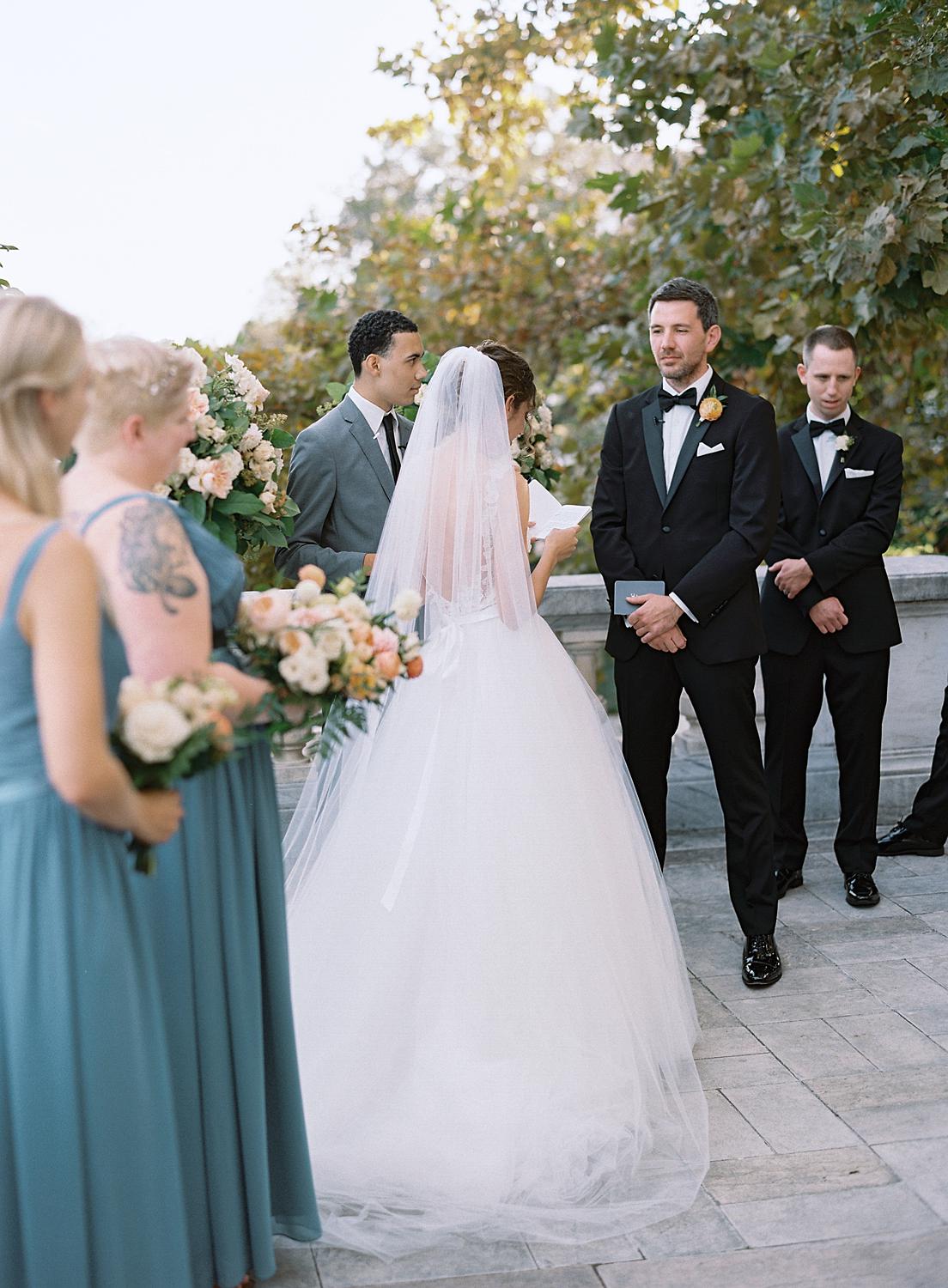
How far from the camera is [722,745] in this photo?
4.09m

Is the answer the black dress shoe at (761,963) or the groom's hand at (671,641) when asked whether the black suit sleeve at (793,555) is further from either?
the black dress shoe at (761,963)

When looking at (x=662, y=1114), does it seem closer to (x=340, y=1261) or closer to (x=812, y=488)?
(x=340, y=1261)

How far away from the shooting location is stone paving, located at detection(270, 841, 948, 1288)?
2.63 meters

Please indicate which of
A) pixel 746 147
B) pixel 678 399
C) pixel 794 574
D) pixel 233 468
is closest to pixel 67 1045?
pixel 233 468

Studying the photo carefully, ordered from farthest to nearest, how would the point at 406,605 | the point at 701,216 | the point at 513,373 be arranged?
the point at 701,216 → the point at 513,373 → the point at 406,605

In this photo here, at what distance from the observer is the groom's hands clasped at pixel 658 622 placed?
4016mm

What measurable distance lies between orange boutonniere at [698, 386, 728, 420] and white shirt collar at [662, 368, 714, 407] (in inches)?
2.1

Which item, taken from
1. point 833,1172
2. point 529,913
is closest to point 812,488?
point 529,913

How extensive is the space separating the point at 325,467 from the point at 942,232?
2851 mm

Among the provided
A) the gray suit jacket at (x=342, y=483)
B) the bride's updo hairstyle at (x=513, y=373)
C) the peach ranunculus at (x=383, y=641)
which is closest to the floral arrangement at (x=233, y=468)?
the gray suit jacket at (x=342, y=483)

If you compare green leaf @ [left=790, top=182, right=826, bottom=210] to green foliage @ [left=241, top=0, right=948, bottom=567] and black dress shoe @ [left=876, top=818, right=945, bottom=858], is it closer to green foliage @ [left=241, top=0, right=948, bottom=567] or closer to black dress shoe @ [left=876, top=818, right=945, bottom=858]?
green foliage @ [left=241, top=0, right=948, bottom=567]

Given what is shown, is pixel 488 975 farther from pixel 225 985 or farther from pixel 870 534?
pixel 870 534

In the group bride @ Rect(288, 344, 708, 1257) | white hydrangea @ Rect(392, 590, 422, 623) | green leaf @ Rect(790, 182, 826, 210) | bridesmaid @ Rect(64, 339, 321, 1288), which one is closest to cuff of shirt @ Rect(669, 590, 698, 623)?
bride @ Rect(288, 344, 708, 1257)

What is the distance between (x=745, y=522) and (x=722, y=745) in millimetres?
691
